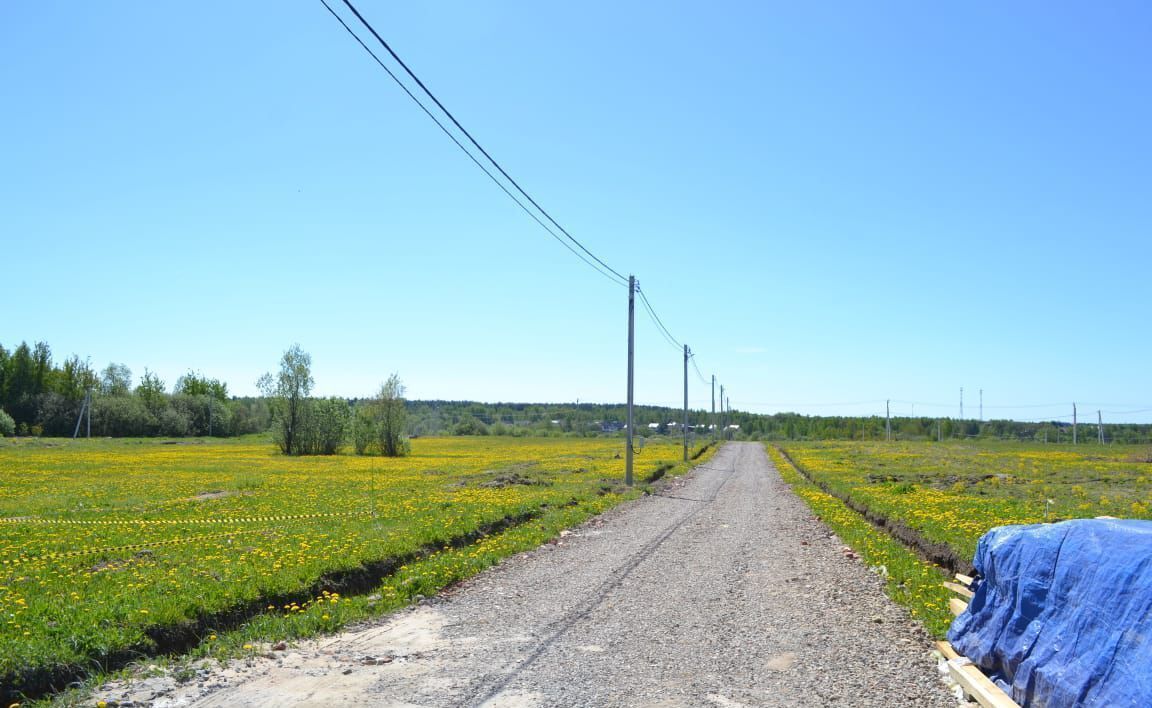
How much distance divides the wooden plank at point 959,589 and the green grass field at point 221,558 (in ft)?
23.2

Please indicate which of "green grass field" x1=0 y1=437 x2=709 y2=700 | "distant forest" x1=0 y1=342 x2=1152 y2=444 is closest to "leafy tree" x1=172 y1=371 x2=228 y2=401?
"distant forest" x1=0 y1=342 x2=1152 y2=444

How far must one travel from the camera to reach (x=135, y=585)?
403 inches

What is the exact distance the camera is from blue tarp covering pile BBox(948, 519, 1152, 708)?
4973mm

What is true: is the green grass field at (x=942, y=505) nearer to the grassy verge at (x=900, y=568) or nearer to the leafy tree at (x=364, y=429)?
the grassy verge at (x=900, y=568)

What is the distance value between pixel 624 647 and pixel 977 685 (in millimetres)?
3360

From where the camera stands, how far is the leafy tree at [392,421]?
78.3 meters

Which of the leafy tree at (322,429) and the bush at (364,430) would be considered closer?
the bush at (364,430)

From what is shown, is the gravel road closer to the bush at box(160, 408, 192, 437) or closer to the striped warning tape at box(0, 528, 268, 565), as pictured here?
the striped warning tape at box(0, 528, 268, 565)

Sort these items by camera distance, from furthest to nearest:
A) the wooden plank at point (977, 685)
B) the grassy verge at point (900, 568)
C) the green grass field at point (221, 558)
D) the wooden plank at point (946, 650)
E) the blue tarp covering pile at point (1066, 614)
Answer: the grassy verge at point (900, 568)
the green grass field at point (221, 558)
the wooden plank at point (946, 650)
the wooden plank at point (977, 685)
the blue tarp covering pile at point (1066, 614)

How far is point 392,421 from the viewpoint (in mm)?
78562

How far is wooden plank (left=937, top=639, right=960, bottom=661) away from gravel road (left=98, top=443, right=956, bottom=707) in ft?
0.55

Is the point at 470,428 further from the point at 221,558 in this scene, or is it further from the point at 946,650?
the point at 946,650

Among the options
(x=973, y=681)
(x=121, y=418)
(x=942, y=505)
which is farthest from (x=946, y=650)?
(x=121, y=418)

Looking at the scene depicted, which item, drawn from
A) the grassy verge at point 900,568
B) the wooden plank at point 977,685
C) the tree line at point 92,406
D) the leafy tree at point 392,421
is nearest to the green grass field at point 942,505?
the grassy verge at point 900,568
